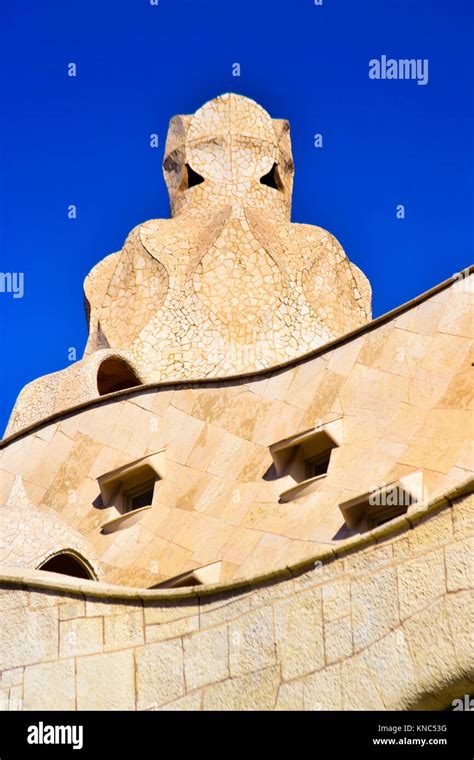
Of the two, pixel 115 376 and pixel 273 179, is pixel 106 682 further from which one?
pixel 273 179

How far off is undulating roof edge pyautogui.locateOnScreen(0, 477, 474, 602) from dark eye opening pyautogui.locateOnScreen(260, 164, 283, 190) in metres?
10.1

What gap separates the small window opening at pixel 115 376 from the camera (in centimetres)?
1633

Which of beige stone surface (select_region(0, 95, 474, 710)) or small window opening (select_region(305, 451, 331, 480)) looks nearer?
beige stone surface (select_region(0, 95, 474, 710))

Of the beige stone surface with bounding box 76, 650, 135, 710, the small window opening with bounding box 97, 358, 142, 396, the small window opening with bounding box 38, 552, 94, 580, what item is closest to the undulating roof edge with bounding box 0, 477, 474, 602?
the beige stone surface with bounding box 76, 650, 135, 710

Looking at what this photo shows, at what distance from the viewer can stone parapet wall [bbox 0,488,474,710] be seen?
7.38 m

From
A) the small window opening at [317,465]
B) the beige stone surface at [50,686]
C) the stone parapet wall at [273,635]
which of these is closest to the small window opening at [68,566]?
the small window opening at [317,465]

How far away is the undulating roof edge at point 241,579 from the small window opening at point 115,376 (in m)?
7.32

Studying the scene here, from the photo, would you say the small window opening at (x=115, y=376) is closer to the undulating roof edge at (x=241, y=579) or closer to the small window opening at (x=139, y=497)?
the small window opening at (x=139, y=497)

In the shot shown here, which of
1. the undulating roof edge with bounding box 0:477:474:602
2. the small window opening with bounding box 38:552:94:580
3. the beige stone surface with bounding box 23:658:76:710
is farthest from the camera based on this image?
the small window opening with bounding box 38:552:94:580

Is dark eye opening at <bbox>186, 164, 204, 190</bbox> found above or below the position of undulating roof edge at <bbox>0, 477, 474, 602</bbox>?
above

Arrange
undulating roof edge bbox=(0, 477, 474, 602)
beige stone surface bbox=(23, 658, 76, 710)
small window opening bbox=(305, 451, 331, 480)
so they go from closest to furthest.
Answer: undulating roof edge bbox=(0, 477, 474, 602) < beige stone surface bbox=(23, 658, 76, 710) < small window opening bbox=(305, 451, 331, 480)

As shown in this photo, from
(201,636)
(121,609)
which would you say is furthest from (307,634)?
(121,609)

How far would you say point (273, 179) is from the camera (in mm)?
18547

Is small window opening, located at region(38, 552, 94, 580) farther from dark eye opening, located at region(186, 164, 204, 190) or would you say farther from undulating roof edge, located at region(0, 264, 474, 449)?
dark eye opening, located at region(186, 164, 204, 190)
